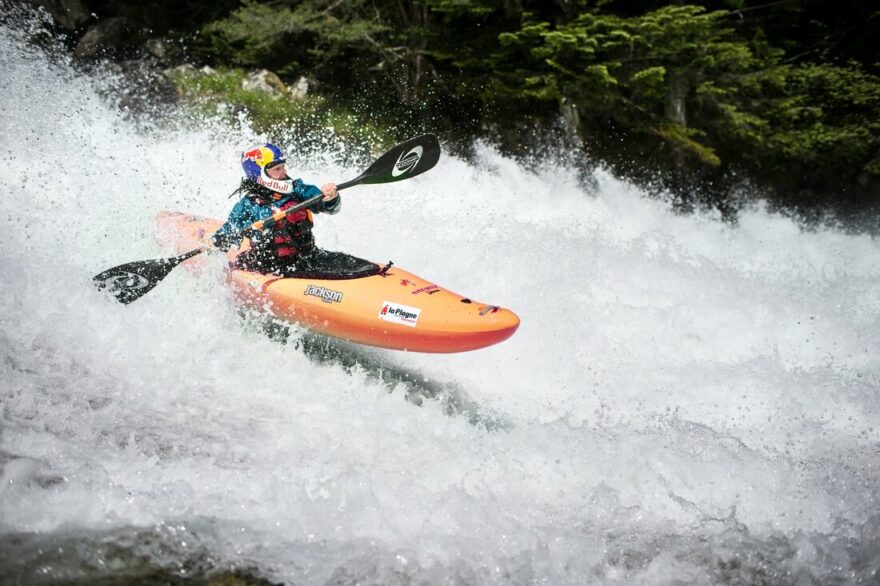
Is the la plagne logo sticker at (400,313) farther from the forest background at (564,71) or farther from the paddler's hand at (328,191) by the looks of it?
the forest background at (564,71)

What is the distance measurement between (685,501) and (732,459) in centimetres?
61

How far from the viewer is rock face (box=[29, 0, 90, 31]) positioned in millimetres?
10305

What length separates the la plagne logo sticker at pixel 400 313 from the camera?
4141 mm

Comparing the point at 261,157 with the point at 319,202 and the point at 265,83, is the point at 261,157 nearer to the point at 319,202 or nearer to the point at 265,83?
the point at 319,202

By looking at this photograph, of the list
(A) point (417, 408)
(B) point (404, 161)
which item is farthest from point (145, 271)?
(A) point (417, 408)

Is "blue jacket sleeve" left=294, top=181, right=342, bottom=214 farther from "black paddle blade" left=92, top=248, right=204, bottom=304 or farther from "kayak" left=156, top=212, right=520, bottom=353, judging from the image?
"black paddle blade" left=92, top=248, right=204, bottom=304

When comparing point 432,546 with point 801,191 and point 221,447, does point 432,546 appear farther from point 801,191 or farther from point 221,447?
point 801,191

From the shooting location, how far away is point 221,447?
10.9 ft

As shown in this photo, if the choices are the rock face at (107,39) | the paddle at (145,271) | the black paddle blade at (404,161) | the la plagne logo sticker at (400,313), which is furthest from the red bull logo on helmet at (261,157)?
the rock face at (107,39)

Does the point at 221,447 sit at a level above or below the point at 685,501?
above

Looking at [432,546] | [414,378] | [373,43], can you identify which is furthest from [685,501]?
[373,43]

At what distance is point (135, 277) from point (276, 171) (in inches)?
45.2

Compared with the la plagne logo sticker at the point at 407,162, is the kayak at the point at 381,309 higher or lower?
lower

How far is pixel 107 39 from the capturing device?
10438mm
